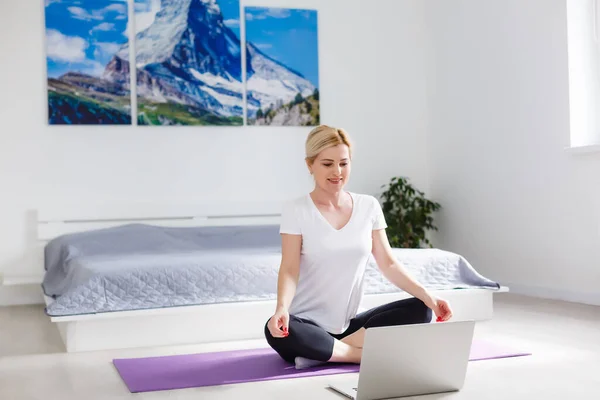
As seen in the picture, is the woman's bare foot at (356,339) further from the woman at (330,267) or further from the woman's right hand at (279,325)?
the woman's right hand at (279,325)

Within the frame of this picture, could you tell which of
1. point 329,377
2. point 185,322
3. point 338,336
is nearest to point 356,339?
point 338,336

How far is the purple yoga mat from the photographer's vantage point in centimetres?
268

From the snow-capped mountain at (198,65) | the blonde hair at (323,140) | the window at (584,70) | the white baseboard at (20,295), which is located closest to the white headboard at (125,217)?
the white baseboard at (20,295)

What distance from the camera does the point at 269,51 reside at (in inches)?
232

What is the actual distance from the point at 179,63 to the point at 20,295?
6.51 feet

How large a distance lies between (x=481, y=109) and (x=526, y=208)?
2.88 ft

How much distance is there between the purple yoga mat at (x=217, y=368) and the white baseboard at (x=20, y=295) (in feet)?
8.27

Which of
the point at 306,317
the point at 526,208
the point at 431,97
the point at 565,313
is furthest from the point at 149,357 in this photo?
the point at 431,97

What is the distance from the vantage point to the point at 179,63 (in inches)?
223

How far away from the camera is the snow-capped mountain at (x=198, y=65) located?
5602mm

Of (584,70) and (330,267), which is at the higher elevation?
(584,70)

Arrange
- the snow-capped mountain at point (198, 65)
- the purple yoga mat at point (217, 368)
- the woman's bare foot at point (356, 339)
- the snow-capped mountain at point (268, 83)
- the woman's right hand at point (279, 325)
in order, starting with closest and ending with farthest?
1. the woman's right hand at point (279, 325)
2. the purple yoga mat at point (217, 368)
3. the woman's bare foot at point (356, 339)
4. the snow-capped mountain at point (198, 65)
5. the snow-capped mountain at point (268, 83)

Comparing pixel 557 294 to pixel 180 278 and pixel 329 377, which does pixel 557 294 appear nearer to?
pixel 180 278

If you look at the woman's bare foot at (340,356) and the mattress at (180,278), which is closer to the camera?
the woman's bare foot at (340,356)
